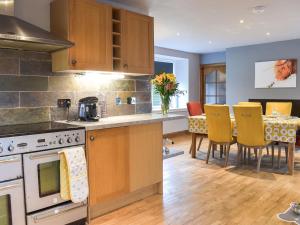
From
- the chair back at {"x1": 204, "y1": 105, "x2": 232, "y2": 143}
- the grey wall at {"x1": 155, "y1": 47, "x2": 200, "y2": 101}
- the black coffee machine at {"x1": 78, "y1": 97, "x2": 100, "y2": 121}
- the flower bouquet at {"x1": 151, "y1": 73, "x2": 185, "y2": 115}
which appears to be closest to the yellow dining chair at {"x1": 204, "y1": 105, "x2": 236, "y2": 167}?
the chair back at {"x1": 204, "y1": 105, "x2": 232, "y2": 143}

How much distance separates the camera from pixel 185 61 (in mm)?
7969

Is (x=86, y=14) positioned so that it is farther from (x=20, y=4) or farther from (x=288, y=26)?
(x=288, y=26)

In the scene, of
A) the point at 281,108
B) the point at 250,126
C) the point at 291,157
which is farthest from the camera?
the point at 281,108

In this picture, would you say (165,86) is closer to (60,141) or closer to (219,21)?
(60,141)

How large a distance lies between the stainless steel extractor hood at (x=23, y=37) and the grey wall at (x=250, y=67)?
5377 millimetres

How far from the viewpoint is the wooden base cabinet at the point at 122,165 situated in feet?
8.31

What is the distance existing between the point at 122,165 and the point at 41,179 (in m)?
0.83

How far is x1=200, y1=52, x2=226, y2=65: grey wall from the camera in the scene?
7881mm

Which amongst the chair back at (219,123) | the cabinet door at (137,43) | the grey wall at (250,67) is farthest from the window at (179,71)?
the cabinet door at (137,43)

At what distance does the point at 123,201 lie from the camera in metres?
2.93

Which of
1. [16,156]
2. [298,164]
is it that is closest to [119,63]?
[16,156]

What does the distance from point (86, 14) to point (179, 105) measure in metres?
5.62

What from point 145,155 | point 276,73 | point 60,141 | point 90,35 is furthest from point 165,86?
point 276,73

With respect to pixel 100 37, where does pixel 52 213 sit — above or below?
below
